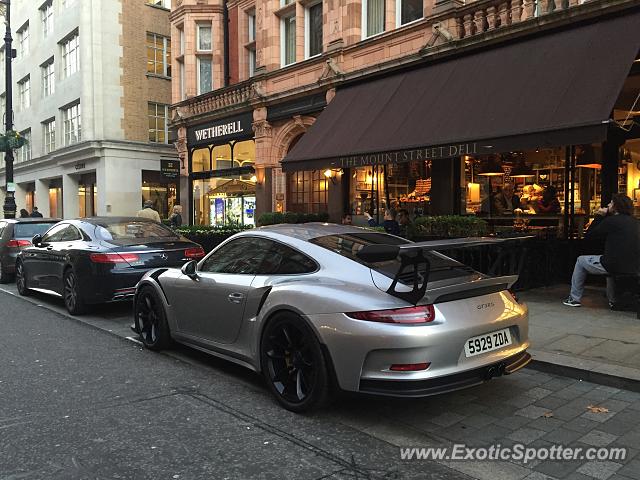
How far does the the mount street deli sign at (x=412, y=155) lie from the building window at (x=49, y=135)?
25858 mm

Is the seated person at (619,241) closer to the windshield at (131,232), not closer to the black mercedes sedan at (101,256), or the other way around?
the black mercedes sedan at (101,256)

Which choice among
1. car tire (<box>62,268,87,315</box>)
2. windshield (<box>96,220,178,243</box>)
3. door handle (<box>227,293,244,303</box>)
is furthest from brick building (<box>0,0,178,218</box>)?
door handle (<box>227,293,244,303</box>)

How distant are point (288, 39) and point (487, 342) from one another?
46.9 feet

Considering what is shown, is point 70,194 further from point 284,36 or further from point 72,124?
point 284,36

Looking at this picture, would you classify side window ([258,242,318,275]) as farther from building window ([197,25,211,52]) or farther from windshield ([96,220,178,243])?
building window ([197,25,211,52])

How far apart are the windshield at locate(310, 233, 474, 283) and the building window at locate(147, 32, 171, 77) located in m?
25.1

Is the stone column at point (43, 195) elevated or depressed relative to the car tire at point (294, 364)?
elevated

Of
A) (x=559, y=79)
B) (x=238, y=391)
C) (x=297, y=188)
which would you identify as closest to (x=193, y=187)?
(x=297, y=188)

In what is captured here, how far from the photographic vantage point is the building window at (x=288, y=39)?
1614 centimetres

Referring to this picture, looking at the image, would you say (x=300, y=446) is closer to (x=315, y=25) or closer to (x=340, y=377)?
(x=340, y=377)

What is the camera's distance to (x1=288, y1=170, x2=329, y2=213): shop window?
15.4 m

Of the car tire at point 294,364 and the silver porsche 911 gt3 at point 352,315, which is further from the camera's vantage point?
the car tire at point 294,364

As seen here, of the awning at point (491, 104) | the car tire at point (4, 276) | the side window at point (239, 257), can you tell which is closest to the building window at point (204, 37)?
the awning at point (491, 104)

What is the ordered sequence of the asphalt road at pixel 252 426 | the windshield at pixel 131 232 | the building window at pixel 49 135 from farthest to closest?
1. the building window at pixel 49 135
2. the windshield at pixel 131 232
3. the asphalt road at pixel 252 426
